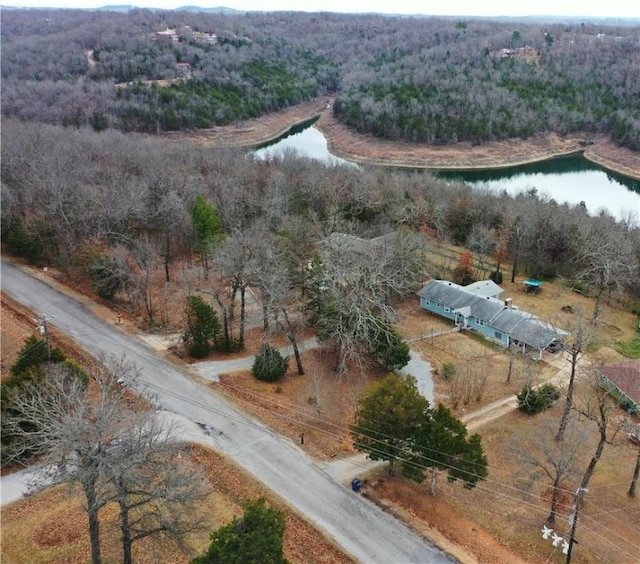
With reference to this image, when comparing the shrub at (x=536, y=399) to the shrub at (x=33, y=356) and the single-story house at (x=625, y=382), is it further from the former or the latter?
the shrub at (x=33, y=356)

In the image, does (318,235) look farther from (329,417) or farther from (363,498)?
(363,498)

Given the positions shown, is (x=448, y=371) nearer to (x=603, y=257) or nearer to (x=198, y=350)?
(x=198, y=350)

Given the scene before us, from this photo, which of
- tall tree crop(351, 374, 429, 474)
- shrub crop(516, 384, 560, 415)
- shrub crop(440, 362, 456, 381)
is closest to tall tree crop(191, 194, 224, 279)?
shrub crop(440, 362, 456, 381)

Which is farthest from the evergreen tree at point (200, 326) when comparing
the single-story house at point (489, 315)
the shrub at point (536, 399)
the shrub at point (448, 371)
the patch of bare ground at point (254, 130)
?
the patch of bare ground at point (254, 130)

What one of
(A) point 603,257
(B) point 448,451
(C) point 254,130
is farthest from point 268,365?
(C) point 254,130

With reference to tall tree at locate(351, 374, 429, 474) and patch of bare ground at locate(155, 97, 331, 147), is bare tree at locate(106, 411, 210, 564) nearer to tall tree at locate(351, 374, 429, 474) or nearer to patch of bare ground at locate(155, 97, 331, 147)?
tall tree at locate(351, 374, 429, 474)

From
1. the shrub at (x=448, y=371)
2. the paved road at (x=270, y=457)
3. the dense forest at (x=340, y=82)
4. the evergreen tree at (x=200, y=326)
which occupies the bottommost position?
the shrub at (x=448, y=371)

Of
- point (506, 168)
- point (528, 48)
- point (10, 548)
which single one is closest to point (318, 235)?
point (10, 548)
